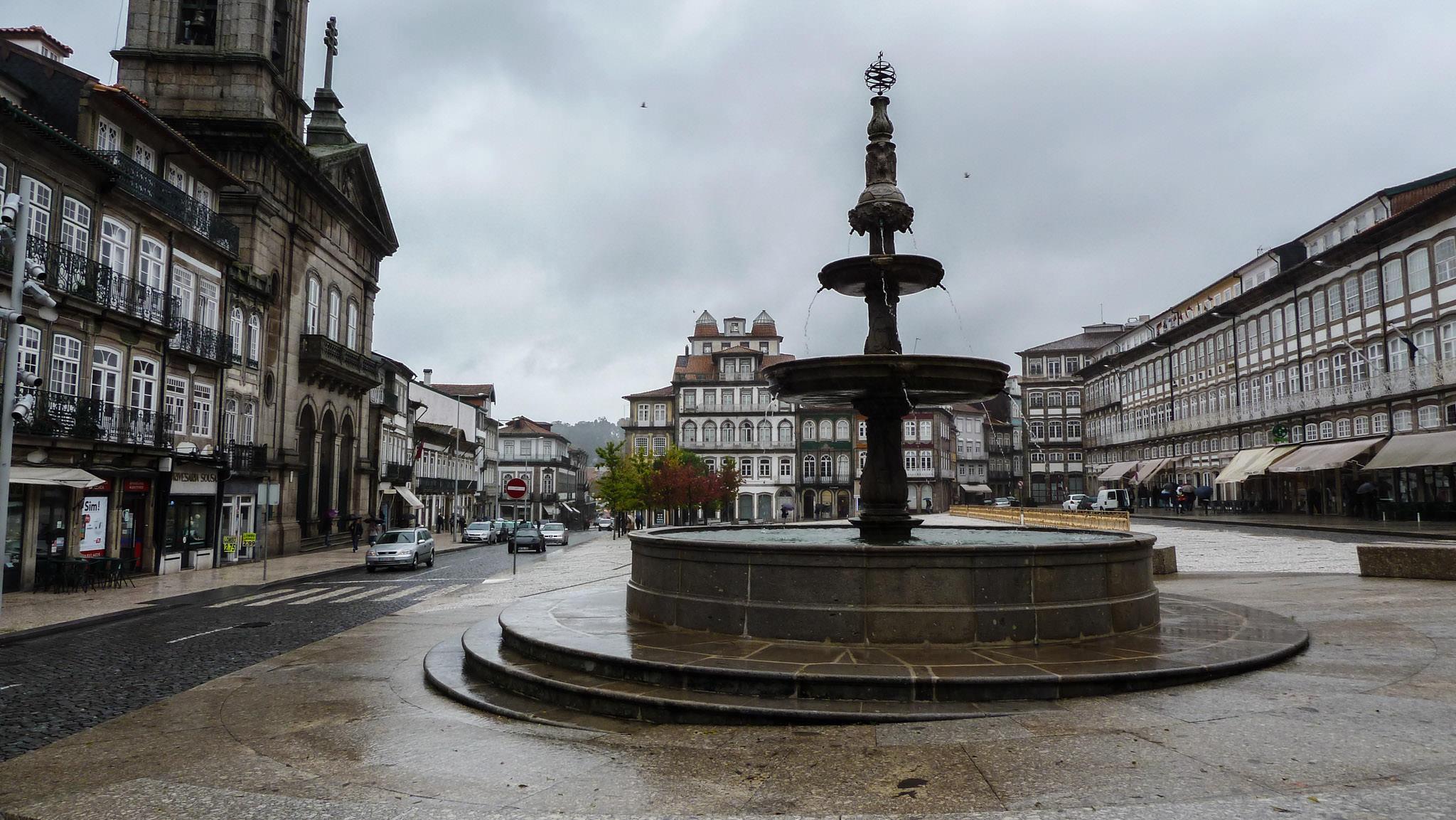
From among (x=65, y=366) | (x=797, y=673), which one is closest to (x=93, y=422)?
(x=65, y=366)

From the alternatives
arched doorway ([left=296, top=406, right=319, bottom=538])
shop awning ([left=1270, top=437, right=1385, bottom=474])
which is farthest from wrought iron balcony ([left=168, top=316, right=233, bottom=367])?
shop awning ([left=1270, top=437, right=1385, bottom=474])

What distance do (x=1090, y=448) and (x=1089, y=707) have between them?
7539 centimetres

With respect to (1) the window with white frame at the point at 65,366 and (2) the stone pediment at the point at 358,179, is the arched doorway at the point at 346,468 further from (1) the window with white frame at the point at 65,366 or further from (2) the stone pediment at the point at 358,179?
(1) the window with white frame at the point at 65,366

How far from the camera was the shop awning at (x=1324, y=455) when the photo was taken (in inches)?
1451

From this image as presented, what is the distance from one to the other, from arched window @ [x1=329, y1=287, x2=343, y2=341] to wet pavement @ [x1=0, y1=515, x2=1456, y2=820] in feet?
112

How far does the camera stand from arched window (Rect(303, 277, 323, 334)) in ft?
119

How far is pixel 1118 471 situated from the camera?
6512 cm

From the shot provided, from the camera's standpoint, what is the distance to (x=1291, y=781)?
4.63 m

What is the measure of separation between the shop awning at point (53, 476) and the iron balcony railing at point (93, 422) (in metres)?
0.79

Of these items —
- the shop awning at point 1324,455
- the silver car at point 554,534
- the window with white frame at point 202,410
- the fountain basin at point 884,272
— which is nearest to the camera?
the fountain basin at point 884,272

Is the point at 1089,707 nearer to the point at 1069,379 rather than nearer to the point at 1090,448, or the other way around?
the point at 1090,448

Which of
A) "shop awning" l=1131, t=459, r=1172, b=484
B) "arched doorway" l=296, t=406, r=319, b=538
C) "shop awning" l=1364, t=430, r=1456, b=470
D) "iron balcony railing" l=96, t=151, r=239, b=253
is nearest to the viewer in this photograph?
"iron balcony railing" l=96, t=151, r=239, b=253

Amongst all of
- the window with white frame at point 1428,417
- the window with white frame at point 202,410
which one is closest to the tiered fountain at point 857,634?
the window with white frame at point 202,410

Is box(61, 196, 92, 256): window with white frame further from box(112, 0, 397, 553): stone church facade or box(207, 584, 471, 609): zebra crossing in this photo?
box(207, 584, 471, 609): zebra crossing
